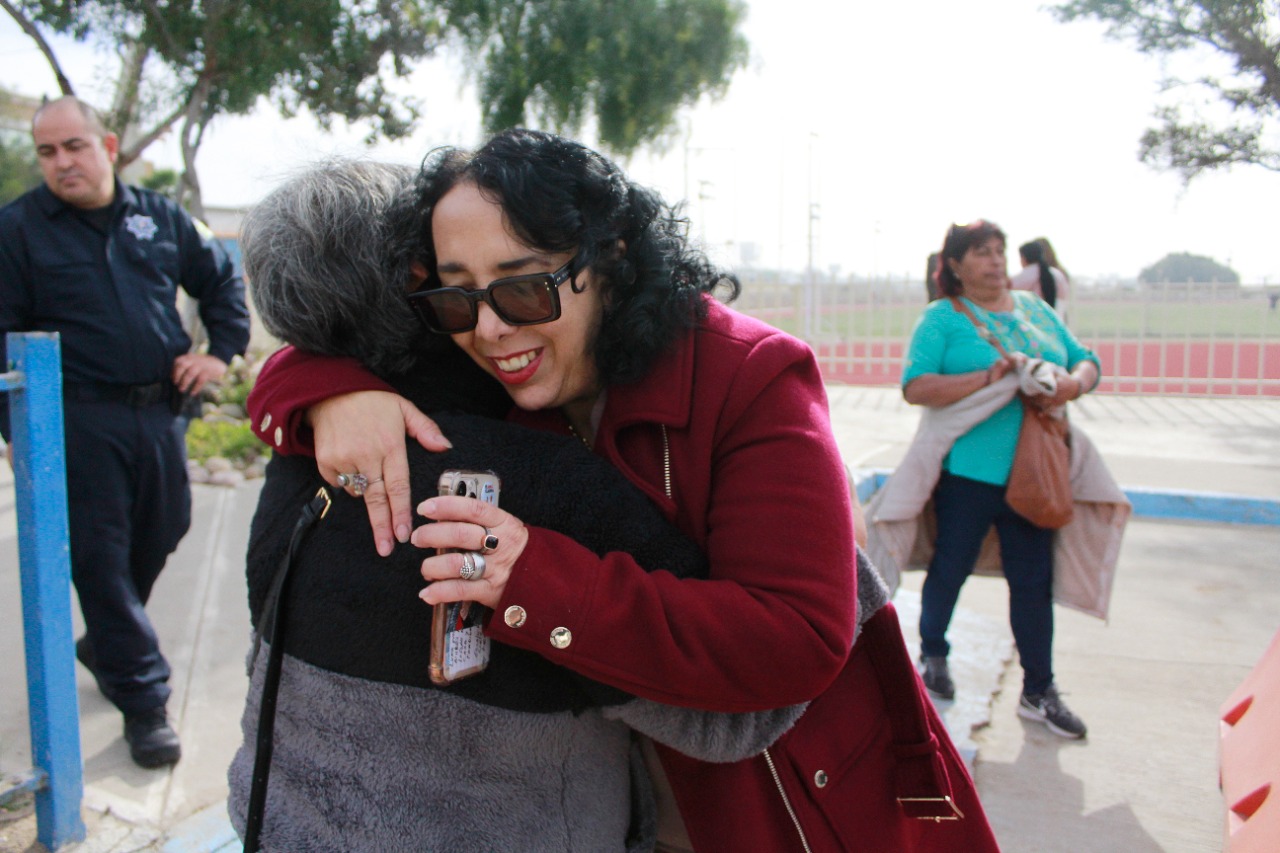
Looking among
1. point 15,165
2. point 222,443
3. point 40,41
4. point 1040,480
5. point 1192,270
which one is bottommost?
point 222,443

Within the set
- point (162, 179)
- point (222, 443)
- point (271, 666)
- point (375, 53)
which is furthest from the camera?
point (162, 179)

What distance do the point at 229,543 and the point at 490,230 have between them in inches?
182

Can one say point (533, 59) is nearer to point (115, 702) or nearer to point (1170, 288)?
point (1170, 288)

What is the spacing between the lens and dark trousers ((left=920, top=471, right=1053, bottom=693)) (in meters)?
3.51

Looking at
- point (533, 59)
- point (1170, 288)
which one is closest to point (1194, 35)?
point (1170, 288)

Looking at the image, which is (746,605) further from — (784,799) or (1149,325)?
(1149,325)

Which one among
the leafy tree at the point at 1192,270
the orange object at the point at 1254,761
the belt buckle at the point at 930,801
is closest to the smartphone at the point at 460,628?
the belt buckle at the point at 930,801

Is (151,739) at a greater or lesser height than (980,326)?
lesser

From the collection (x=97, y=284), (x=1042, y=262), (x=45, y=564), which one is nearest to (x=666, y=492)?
(x=45, y=564)

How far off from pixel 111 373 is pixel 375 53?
8.35 metres

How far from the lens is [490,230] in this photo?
144 centimetres

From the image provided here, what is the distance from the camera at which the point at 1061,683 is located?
392 cm

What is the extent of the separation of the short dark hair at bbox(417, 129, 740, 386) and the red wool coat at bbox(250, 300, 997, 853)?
49 millimetres

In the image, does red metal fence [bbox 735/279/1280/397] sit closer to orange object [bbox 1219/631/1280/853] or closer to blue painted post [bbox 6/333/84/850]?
orange object [bbox 1219/631/1280/853]
